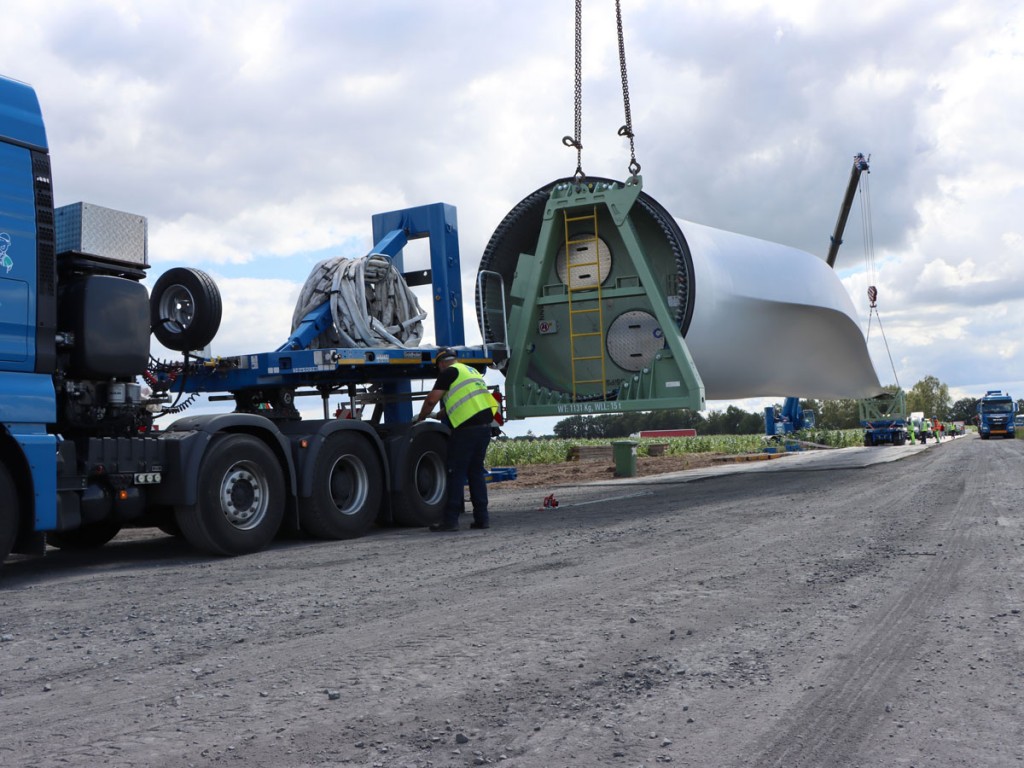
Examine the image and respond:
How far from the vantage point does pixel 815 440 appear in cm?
3931

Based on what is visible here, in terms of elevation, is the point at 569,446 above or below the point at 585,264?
below

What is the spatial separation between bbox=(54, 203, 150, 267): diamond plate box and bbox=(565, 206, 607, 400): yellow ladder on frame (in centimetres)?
636

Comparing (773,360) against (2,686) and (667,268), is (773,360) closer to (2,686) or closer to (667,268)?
(667,268)

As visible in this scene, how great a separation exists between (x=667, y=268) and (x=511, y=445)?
18.0 m

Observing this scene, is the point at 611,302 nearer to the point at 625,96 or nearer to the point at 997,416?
the point at 625,96

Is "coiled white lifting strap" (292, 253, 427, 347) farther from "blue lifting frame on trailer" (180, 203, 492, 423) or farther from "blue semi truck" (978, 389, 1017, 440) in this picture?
"blue semi truck" (978, 389, 1017, 440)

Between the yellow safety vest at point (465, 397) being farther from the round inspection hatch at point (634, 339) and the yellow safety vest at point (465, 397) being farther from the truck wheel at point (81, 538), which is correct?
the round inspection hatch at point (634, 339)

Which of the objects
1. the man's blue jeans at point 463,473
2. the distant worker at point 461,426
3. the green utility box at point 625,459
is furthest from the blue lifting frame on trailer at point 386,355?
the green utility box at point 625,459

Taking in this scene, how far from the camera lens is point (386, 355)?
9414 mm

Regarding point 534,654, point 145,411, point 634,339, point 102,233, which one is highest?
point 102,233

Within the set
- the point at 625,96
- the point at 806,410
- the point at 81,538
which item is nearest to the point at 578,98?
the point at 625,96

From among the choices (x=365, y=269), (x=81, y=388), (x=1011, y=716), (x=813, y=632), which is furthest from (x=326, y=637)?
(x=365, y=269)

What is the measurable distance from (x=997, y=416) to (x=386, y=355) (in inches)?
1810

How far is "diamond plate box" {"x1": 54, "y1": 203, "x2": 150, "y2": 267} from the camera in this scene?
273 inches
